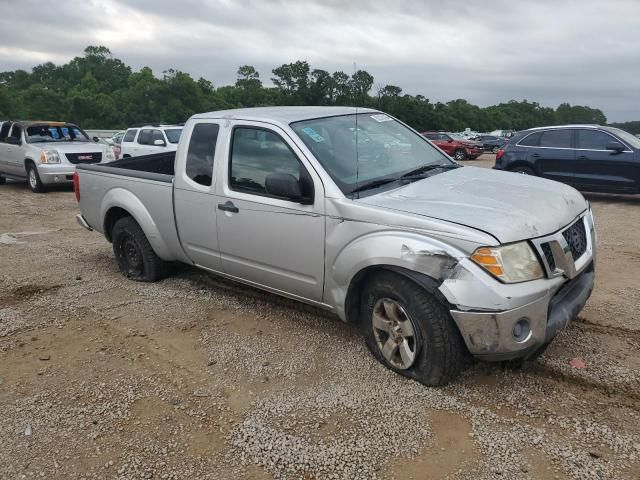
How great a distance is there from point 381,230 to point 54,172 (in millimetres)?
11467

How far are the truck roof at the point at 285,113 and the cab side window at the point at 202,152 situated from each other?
14 cm

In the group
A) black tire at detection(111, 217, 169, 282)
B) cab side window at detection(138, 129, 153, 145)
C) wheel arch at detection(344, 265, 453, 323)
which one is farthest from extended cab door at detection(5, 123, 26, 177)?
wheel arch at detection(344, 265, 453, 323)

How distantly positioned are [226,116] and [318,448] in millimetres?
2832

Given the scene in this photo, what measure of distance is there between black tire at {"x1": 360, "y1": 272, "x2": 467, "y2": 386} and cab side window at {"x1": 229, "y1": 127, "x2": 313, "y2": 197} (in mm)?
1006

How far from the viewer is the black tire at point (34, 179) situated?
504 inches

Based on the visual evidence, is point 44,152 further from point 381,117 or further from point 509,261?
point 509,261

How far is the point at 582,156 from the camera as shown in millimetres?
10789

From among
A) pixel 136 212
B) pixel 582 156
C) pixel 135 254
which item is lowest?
pixel 135 254

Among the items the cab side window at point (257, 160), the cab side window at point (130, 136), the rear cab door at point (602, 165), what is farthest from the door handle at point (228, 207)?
the cab side window at point (130, 136)

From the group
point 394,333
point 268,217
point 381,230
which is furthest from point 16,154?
point 394,333

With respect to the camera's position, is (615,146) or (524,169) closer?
(615,146)

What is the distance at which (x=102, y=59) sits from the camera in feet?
299

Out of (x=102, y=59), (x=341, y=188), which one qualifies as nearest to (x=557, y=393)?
(x=341, y=188)

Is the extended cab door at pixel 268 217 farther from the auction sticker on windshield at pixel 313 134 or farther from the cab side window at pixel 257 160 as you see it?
the auction sticker on windshield at pixel 313 134
